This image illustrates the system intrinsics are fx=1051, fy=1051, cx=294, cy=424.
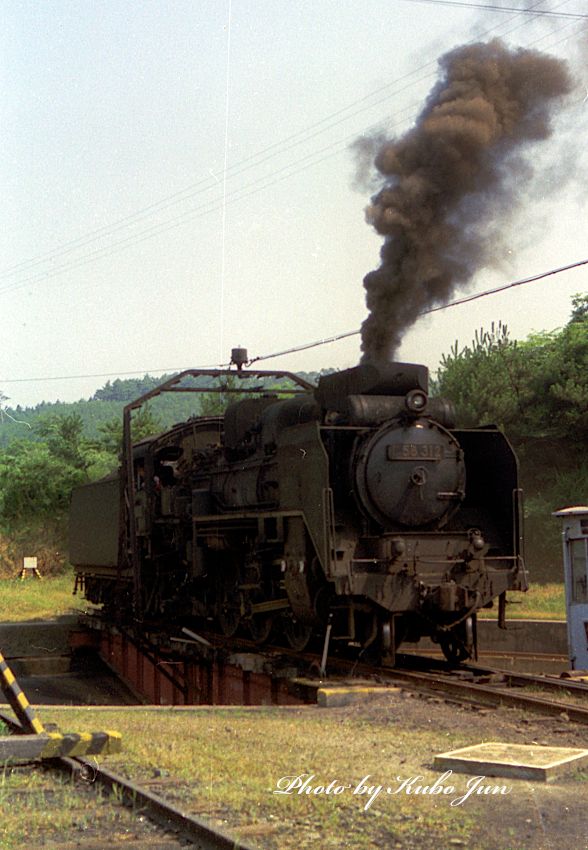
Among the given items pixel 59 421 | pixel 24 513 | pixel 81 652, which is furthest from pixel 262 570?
pixel 59 421

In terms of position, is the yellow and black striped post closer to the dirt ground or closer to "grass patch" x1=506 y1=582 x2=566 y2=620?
the dirt ground

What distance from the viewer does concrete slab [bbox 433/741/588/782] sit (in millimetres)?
5820

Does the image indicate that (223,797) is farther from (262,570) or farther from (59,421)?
(59,421)

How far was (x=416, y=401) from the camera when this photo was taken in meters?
11.4

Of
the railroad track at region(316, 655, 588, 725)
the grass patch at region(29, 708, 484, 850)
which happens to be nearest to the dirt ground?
the grass patch at region(29, 708, 484, 850)

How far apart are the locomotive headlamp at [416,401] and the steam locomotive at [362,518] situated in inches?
0.6

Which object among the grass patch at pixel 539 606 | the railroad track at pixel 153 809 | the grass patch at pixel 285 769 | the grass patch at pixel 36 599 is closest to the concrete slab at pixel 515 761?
the grass patch at pixel 285 769

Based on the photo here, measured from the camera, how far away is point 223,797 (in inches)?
212

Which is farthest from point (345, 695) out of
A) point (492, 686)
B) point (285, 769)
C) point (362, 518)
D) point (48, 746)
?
point (48, 746)

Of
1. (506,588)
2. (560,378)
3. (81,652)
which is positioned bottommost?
(81,652)

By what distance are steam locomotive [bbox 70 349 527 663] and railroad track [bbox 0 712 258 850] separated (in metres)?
4.85

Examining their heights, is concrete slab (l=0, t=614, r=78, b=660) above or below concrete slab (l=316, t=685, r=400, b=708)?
below

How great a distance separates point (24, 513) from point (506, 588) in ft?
98.5

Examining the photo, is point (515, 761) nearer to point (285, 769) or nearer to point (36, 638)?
point (285, 769)
